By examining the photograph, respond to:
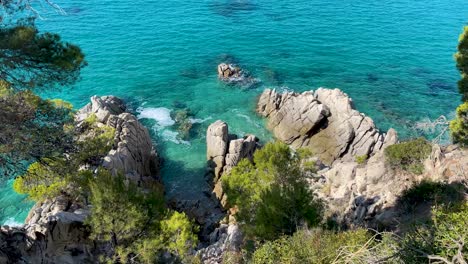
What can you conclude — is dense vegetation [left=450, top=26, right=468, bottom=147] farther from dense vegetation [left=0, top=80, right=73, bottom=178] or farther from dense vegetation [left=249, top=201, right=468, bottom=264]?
dense vegetation [left=0, top=80, right=73, bottom=178]

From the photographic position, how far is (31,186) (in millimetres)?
23047

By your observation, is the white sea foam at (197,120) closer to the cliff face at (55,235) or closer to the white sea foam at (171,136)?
the white sea foam at (171,136)

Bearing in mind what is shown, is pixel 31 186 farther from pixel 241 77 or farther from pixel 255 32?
pixel 255 32

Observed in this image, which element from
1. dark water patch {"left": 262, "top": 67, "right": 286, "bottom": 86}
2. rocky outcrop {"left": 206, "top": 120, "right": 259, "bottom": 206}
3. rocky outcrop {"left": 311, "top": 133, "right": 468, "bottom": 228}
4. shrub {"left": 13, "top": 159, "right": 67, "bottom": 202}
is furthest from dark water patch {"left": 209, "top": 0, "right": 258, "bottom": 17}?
shrub {"left": 13, "top": 159, "right": 67, "bottom": 202}

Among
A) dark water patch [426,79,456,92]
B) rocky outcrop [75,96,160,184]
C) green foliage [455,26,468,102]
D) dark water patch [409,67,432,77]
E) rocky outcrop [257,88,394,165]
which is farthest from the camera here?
dark water patch [409,67,432,77]

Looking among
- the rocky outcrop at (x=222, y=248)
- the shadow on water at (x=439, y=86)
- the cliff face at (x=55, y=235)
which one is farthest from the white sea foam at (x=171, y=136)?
the shadow on water at (x=439, y=86)

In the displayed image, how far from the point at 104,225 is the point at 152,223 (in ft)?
8.68

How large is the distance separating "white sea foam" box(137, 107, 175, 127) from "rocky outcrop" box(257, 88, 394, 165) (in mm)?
12662

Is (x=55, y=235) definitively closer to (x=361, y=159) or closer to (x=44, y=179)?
(x=44, y=179)

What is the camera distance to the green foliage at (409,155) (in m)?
27.7

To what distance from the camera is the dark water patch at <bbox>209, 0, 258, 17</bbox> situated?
2908 inches

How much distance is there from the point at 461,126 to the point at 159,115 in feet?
112

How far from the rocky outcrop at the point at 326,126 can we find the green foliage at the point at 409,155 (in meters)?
7.77

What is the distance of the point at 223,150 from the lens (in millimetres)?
36688
